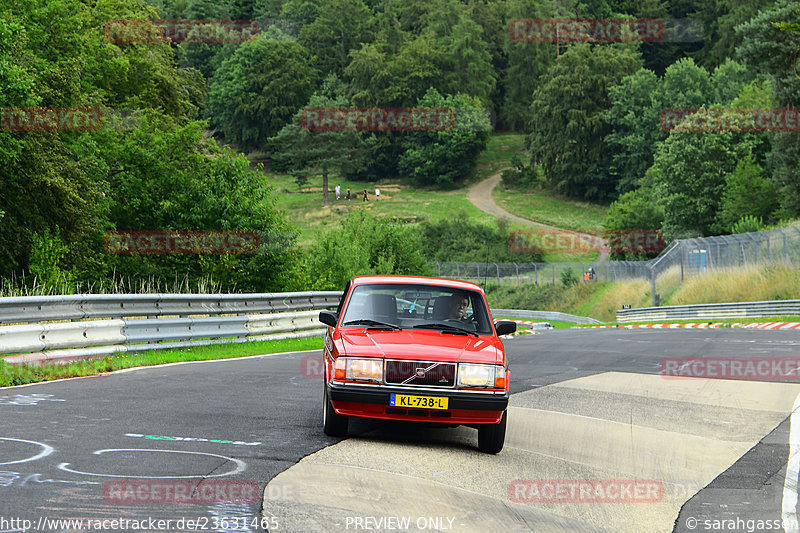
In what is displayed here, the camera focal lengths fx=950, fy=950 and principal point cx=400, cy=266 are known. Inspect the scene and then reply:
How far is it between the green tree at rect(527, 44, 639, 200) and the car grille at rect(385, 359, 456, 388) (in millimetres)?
111661

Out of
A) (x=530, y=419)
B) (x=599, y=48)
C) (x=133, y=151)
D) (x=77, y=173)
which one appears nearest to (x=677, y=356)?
(x=530, y=419)

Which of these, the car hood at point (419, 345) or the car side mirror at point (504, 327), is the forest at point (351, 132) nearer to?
the car hood at point (419, 345)

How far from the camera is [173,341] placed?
17.2 meters

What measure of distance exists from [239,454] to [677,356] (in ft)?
47.6

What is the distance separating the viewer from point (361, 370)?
329 inches

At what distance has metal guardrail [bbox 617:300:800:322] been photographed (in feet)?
122

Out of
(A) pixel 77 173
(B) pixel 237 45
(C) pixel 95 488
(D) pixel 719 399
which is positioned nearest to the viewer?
(C) pixel 95 488

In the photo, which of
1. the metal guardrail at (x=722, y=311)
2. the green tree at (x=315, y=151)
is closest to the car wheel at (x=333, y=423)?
the metal guardrail at (x=722, y=311)

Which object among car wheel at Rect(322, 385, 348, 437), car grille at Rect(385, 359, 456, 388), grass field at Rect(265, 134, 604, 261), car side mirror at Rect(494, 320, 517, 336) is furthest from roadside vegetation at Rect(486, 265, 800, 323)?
car wheel at Rect(322, 385, 348, 437)

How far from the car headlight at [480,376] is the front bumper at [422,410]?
85 mm

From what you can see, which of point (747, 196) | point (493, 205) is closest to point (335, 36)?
point (493, 205)

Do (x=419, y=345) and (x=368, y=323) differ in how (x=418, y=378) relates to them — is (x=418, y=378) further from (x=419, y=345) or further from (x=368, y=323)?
(x=368, y=323)

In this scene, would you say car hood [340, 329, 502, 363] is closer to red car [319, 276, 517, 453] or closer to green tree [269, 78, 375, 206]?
red car [319, 276, 517, 453]

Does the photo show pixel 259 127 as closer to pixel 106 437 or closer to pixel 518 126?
pixel 518 126
